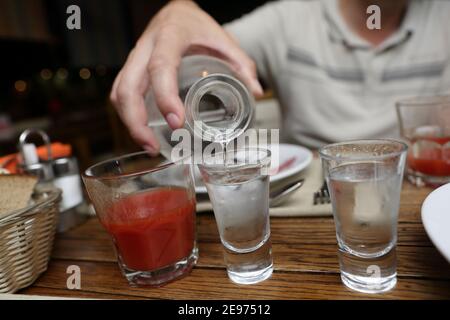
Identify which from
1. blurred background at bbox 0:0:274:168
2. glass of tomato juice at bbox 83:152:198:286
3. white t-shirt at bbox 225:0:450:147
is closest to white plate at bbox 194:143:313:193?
glass of tomato juice at bbox 83:152:198:286

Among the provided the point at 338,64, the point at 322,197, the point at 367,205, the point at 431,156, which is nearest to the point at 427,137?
the point at 431,156

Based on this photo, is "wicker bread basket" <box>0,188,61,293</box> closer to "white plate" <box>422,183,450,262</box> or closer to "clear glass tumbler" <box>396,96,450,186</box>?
"white plate" <box>422,183,450,262</box>

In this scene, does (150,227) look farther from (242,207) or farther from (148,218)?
(242,207)

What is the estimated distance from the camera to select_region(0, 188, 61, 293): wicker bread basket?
19.8 inches

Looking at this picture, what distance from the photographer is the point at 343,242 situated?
0.44 metres

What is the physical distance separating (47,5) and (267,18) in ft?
10.8

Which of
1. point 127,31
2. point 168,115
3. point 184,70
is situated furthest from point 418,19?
point 127,31

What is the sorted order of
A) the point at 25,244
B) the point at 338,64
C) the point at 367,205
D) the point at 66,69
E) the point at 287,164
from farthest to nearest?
the point at 66,69
the point at 338,64
the point at 287,164
the point at 25,244
the point at 367,205

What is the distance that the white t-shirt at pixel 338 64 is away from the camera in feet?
4.08

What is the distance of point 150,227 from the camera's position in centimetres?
50

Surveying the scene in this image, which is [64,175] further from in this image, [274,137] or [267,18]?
[267,18]

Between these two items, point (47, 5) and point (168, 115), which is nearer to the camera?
point (168, 115)

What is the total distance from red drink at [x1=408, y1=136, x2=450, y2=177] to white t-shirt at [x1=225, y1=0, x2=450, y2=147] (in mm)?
544

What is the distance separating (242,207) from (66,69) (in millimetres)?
4352
